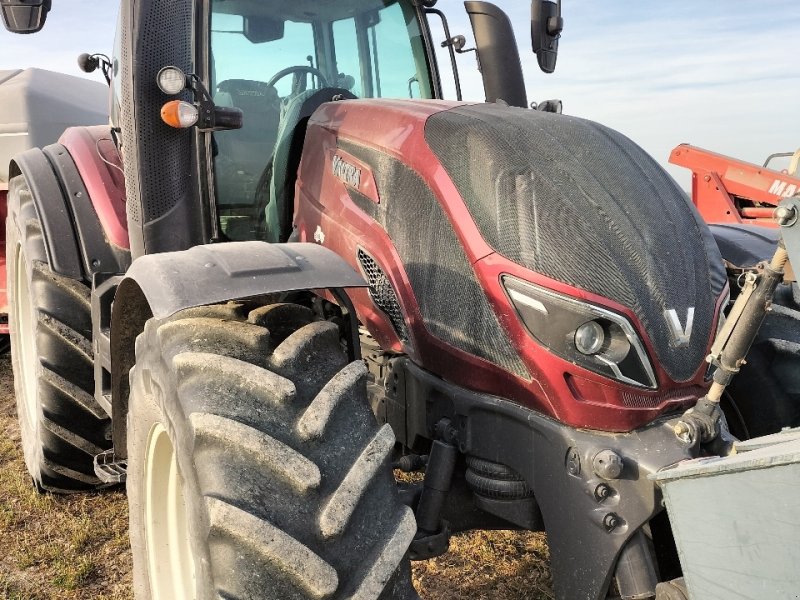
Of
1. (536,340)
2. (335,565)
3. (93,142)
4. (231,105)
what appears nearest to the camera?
(335,565)

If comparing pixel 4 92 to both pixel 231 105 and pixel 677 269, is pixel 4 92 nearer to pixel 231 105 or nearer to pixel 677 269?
pixel 231 105

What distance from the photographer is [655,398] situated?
6.22 feet

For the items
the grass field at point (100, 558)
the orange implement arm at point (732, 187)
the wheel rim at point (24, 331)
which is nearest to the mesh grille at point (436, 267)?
the grass field at point (100, 558)

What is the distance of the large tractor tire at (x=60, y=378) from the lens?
3182 millimetres

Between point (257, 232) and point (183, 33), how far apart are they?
2.41 ft

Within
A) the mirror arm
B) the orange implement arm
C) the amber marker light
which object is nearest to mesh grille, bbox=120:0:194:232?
the amber marker light

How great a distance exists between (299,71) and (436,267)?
1287 millimetres

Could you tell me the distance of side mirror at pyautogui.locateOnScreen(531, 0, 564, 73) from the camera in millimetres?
3160

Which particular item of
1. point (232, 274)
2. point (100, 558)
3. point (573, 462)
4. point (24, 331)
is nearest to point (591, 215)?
point (573, 462)

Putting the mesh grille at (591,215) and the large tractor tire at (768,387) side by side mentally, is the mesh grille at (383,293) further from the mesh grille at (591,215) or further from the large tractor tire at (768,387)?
the large tractor tire at (768,387)

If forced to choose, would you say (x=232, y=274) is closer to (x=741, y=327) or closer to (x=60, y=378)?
(x=741, y=327)

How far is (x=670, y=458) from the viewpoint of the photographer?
5.93ft

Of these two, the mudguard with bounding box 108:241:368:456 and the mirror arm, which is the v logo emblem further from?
the mirror arm

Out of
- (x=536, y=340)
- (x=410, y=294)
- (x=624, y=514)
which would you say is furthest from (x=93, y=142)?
(x=624, y=514)
